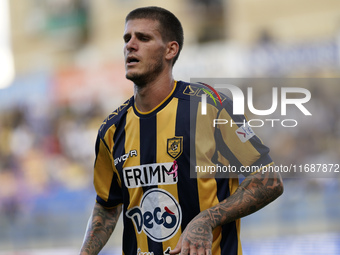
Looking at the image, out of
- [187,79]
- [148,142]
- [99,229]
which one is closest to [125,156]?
[148,142]

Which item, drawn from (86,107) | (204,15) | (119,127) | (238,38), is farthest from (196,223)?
(204,15)

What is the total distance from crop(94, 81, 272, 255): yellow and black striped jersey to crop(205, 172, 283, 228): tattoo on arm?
95 mm

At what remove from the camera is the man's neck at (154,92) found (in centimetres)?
359

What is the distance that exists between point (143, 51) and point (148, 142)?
20.1 inches

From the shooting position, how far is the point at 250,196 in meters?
3.29

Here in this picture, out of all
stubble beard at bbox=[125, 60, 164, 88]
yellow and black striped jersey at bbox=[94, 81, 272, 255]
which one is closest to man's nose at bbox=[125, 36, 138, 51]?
stubble beard at bbox=[125, 60, 164, 88]

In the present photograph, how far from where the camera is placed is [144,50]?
11.5 feet

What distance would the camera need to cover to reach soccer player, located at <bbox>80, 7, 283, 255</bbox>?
334 cm

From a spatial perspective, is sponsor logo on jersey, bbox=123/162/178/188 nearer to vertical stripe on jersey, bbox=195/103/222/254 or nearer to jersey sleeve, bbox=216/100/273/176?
vertical stripe on jersey, bbox=195/103/222/254

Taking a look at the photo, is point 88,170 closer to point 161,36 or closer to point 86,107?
point 86,107

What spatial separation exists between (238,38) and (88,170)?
8807 mm

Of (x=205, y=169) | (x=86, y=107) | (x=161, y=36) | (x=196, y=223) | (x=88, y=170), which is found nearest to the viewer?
(x=196, y=223)

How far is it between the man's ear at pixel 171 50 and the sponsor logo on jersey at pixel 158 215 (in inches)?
30.3

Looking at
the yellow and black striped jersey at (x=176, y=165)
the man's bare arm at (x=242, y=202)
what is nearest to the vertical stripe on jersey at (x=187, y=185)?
the yellow and black striped jersey at (x=176, y=165)
